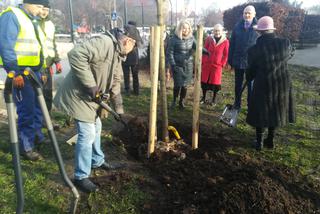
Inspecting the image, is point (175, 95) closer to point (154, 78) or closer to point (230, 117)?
point (230, 117)

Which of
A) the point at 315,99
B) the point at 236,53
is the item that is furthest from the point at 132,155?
the point at 315,99

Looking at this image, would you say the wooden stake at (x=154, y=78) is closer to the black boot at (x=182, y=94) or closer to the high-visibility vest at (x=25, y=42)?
the high-visibility vest at (x=25, y=42)

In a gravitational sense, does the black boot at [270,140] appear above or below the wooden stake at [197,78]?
below

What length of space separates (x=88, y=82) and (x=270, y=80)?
8.34ft


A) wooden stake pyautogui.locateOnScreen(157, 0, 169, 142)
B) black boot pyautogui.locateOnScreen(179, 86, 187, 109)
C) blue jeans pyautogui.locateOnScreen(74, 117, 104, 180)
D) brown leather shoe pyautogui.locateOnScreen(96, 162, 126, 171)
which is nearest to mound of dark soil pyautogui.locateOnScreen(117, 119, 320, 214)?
Result: wooden stake pyautogui.locateOnScreen(157, 0, 169, 142)

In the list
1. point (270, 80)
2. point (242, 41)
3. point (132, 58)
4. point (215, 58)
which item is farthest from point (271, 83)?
point (132, 58)

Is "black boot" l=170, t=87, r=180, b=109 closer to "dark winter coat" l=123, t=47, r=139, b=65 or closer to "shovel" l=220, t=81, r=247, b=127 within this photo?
"shovel" l=220, t=81, r=247, b=127

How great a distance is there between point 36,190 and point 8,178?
0.47 meters

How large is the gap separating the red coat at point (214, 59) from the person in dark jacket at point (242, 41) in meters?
0.50

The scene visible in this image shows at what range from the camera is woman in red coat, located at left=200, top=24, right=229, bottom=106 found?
6.57 m

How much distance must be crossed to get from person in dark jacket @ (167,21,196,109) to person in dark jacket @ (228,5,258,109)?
81 centimetres

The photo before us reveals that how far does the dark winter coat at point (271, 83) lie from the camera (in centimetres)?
414

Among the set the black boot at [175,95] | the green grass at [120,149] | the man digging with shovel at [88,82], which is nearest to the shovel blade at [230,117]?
the green grass at [120,149]

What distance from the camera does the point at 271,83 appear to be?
4.20 m
